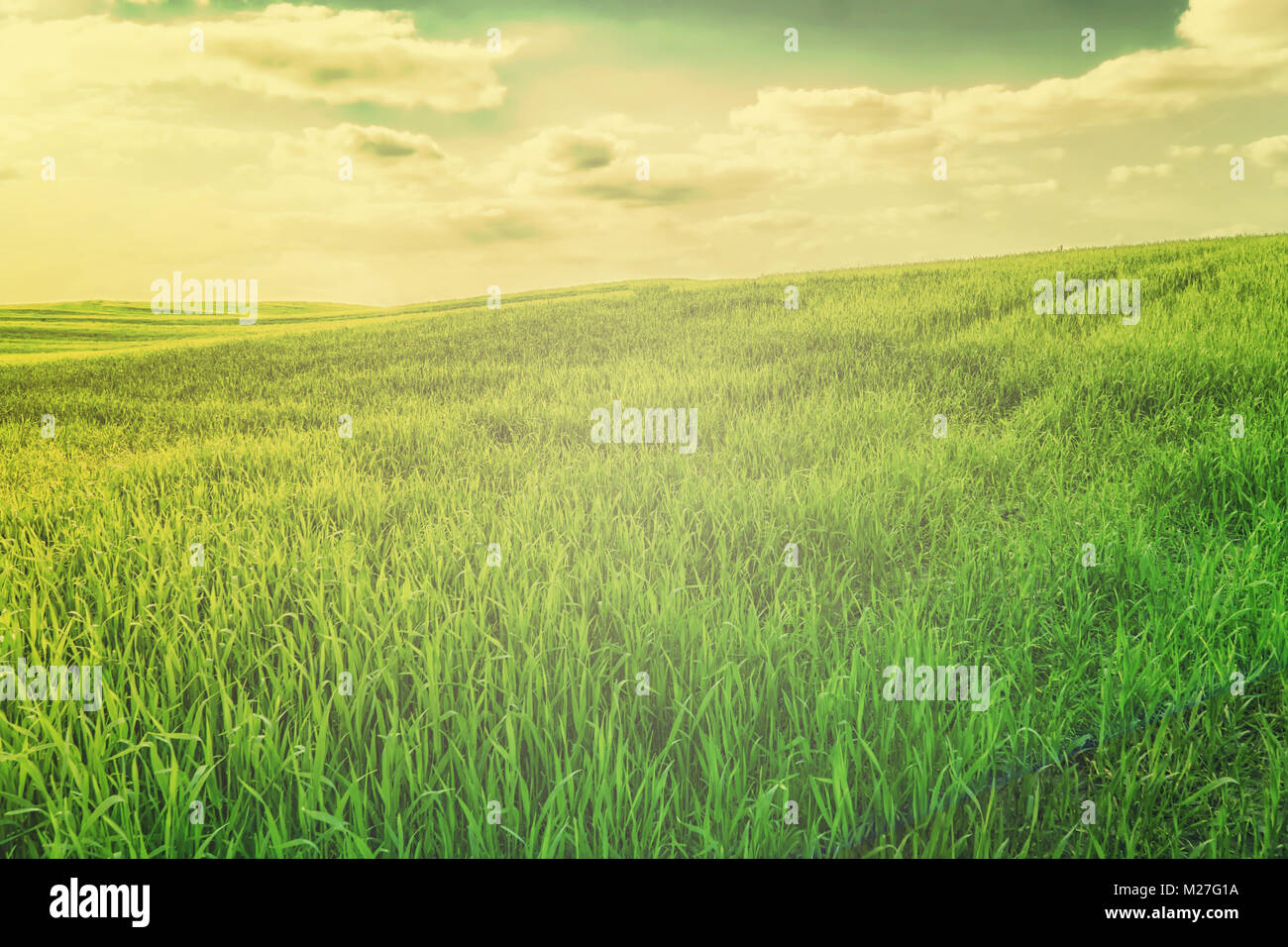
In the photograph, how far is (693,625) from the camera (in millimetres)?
2891

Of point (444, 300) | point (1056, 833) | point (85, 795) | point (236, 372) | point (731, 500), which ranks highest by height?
point (444, 300)

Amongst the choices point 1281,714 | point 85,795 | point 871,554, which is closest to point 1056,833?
point 1281,714

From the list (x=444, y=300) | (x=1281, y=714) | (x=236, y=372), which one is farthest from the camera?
(x=444, y=300)

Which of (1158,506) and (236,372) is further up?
(236,372)

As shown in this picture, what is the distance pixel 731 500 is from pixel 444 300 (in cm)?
3952

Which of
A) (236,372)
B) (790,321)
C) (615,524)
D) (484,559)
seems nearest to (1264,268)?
(790,321)

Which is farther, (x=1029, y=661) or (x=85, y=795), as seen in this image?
(x=1029, y=661)

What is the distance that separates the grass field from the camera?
211cm

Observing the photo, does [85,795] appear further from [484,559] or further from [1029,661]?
[1029,661]

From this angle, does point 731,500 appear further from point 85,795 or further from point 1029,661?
point 85,795

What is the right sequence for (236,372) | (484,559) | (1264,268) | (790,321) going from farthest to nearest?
(236,372)
(790,321)
(1264,268)
(484,559)

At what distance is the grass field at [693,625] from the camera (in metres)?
2.11

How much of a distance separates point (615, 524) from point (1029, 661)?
7.66 ft

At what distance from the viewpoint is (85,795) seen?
2127mm
